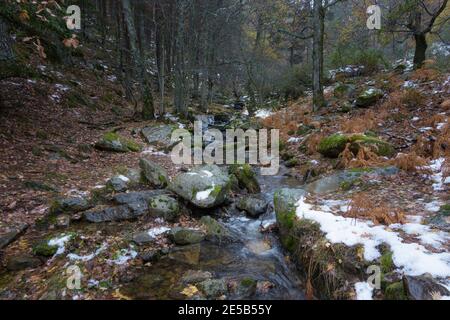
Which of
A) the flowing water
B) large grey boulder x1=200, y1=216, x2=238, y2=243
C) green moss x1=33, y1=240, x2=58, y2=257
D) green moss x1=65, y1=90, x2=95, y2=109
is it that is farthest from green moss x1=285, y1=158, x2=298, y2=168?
green moss x1=65, y1=90, x2=95, y2=109

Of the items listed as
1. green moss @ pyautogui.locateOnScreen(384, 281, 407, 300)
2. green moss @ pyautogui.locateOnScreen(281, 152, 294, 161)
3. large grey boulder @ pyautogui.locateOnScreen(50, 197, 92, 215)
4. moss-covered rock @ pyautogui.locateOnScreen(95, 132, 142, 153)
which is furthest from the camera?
green moss @ pyautogui.locateOnScreen(281, 152, 294, 161)

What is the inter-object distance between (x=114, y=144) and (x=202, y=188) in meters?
4.13

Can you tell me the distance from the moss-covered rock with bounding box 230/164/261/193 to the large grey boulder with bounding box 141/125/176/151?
133 inches

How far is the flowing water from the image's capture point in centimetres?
468

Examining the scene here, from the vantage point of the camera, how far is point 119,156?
9727 millimetres

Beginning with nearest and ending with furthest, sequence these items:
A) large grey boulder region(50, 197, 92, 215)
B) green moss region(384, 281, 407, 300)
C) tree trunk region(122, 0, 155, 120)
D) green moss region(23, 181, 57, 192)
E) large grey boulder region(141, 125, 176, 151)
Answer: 1. green moss region(384, 281, 407, 300)
2. large grey boulder region(50, 197, 92, 215)
3. green moss region(23, 181, 57, 192)
4. large grey boulder region(141, 125, 176, 151)
5. tree trunk region(122, 0, 155, 120)

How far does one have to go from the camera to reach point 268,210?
289 inches

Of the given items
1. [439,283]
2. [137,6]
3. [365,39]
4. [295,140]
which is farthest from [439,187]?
[137,6]

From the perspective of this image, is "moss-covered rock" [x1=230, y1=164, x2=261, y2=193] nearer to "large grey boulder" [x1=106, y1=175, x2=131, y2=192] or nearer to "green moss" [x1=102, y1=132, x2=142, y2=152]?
"large grey boulder" [x1=106, y1=175, x2=131, y2=192]

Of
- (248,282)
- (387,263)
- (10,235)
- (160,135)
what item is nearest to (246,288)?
(248,282)

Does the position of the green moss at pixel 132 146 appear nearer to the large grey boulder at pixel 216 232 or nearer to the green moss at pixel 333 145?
the large grey boulder at pixel 216 232

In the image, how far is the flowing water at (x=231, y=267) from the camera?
468 cm

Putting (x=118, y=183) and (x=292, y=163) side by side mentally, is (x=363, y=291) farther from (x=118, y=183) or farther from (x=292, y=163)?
(x=292, y=163)
